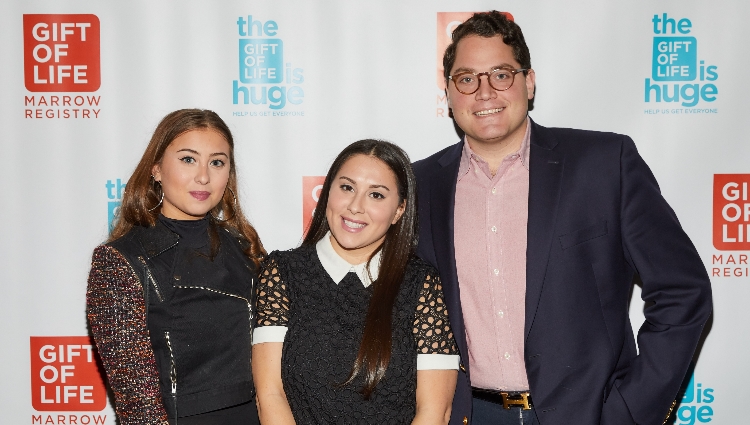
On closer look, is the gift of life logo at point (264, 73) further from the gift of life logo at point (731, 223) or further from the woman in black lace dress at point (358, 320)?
the gift of life logo at point (731, 223)

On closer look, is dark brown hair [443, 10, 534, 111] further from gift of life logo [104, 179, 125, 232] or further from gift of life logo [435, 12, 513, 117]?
gift of life logo [104, 179, 125, 232]

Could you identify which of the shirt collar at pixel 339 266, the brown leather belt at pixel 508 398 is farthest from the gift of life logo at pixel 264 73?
the brown leather belt at pixel 508 398

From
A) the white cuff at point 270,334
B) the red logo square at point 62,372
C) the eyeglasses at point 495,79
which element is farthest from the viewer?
the red logo square at point 62,372

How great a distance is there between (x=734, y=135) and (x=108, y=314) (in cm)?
271

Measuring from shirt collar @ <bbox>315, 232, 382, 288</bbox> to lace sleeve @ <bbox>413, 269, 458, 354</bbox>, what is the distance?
18 centimetres

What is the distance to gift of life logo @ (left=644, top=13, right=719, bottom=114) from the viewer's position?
302 centimetres

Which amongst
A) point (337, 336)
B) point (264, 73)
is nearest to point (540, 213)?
point (337, 336)

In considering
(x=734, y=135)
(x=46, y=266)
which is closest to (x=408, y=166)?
(x=734, y=135)

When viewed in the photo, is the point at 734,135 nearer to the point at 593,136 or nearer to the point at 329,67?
the point at 593,136

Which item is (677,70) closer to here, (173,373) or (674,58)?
(674,58)

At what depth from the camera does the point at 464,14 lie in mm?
3025

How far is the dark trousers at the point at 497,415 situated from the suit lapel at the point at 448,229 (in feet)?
0.56

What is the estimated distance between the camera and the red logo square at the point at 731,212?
Answer: 3.02m

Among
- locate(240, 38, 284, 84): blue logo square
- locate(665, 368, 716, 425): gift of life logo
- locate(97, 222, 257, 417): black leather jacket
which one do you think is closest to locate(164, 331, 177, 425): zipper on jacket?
locate(97, 222, 257, 417): black leather jacket
